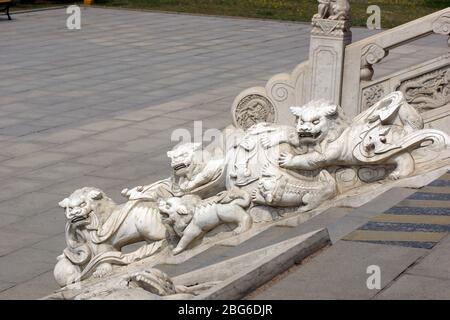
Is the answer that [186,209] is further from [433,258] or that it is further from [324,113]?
[433,258]

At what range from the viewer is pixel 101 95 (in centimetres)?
1551

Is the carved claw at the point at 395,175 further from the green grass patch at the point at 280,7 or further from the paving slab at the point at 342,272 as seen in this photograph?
the green grass patch at the point at 280,7

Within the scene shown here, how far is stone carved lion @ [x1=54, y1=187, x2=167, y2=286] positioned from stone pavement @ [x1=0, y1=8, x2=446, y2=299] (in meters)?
0.38

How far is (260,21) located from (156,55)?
6.38m

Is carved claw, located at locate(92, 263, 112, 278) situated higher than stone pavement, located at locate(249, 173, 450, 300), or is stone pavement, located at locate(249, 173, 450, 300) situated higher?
stone pavement, located at locate(249, 173, 450, 300)

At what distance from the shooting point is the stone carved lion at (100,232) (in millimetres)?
7367

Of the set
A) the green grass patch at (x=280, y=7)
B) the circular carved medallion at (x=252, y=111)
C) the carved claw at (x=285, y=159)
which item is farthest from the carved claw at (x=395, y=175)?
the green grass patch at (x=280, y=7)

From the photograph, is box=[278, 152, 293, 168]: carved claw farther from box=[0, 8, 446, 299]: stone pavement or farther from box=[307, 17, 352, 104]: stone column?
box=[307, 17, 352, 104]: stone column

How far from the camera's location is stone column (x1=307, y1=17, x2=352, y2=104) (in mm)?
11055

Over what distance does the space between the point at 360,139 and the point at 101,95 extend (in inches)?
340

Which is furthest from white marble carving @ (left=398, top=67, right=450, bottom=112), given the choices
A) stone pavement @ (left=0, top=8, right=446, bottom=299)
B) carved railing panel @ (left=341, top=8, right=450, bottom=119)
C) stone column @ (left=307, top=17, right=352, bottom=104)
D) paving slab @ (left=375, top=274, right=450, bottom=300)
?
paving slab @ (left=375, top=274, right=450, bottom=300)

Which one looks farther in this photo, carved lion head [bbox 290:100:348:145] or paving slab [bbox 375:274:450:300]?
carved lion head [bbox 290:100:348:145]

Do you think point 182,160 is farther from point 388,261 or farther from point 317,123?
point 388,261
